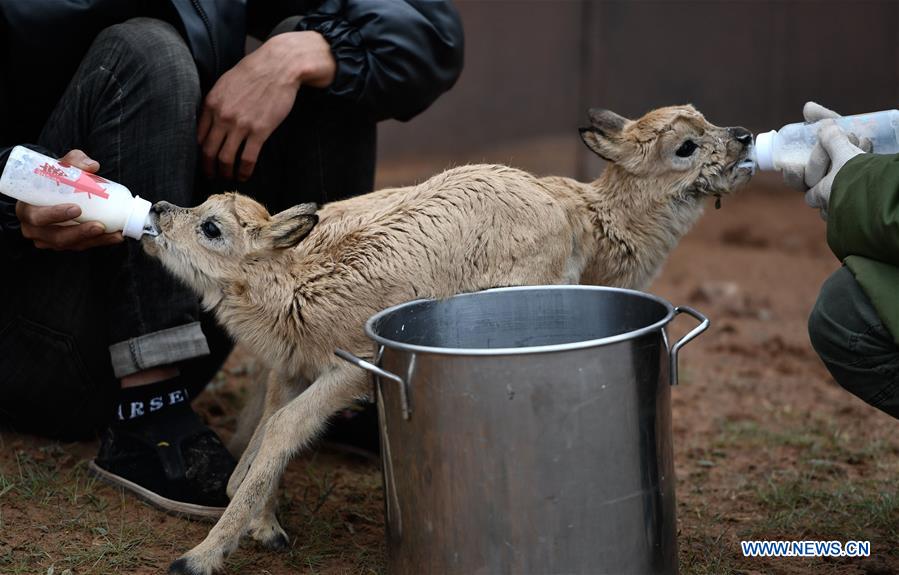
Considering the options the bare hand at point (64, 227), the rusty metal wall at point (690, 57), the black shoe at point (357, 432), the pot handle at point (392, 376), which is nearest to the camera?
the pot handle at point (392, 376)

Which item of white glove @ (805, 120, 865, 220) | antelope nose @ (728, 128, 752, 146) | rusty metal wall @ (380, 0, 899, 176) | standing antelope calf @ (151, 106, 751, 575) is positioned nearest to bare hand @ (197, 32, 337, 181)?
standing antelope calf @ (151, 106, 751, 575)

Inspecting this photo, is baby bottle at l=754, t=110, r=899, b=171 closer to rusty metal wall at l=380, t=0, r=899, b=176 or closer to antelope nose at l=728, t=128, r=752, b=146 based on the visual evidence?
antelope nose at l=728, t=128, r=752, b=146

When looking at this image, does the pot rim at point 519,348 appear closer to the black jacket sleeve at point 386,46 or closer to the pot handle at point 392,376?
the pot handle at point 392,376

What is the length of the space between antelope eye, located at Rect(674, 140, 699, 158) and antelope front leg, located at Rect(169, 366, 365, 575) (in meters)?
1.55

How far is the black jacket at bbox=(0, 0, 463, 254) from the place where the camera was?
3.88 meters

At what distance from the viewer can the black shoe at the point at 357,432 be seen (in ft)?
14.7

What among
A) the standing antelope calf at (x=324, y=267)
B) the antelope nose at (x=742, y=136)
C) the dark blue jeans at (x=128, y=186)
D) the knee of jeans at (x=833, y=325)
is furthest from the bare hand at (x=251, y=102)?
the knee of jeans at (x=833, y=325)

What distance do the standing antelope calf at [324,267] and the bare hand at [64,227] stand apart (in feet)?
0.57

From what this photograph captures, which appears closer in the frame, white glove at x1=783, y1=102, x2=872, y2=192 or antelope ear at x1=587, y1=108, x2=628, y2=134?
white glove at x1=783, y1=102, x2=872, y2=192

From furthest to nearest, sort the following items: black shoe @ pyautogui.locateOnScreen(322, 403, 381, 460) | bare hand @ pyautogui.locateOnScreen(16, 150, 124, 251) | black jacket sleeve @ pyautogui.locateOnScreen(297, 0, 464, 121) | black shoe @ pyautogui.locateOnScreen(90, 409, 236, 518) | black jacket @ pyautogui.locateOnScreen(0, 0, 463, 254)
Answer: black shoe @ pyautogui.locateOnScreen(322, 403, 381, 460), black jacket sleeve @ pyautogui.locateOnScreen(297, 0, 464, 121), black jacket @ pyautogui.locateOnScreen(0, 0, 463, 254), black shoe @ pyautogui.locateOnScreen(90, 409, 236, 518), bare hand @ pyautogui.locateOnScreen(16, 150, 124, 251)

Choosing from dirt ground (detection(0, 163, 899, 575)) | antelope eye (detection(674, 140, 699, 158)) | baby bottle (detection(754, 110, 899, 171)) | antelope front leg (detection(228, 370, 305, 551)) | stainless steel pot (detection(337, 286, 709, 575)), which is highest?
baby bottle (detection(754, 110, 899, 171))

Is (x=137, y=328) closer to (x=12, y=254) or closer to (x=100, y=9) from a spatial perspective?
(x=12, y=254)

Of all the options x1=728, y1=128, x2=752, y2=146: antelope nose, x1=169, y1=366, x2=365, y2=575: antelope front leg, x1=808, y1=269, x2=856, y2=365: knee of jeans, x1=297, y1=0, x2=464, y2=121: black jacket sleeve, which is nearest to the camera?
x1=808, y1=269, x2=856, y2=365: knee of jeans
